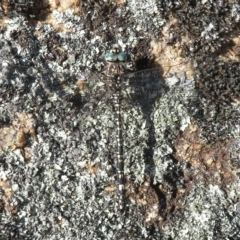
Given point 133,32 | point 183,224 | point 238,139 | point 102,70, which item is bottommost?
point 183,224

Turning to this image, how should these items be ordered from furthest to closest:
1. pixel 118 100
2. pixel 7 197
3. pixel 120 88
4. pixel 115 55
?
pixel 120 88 < pixel 118 100 < pixel 115 55 < pixel 7 197

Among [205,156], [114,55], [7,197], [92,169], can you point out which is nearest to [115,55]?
[114,55]

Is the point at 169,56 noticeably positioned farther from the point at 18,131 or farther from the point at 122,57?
the point at 18,131

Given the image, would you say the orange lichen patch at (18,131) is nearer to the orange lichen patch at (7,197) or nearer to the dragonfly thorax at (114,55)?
the orange lichen patch at (7,197)

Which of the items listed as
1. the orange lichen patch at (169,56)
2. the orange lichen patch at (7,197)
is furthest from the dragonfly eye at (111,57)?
the orange lichen patch at (7,197)

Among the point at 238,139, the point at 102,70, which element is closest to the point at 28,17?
the point at 102,70

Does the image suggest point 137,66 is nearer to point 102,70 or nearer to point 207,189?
point 102,70

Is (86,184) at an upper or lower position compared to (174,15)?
lower
